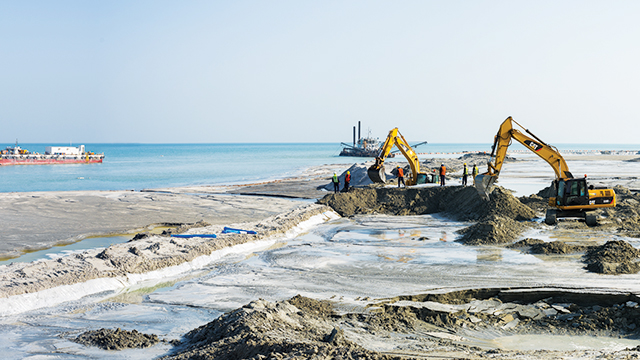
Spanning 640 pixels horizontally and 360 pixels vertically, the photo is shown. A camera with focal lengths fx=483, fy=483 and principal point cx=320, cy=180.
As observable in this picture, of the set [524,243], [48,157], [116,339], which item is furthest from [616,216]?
[48,157]

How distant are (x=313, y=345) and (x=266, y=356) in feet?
2.06

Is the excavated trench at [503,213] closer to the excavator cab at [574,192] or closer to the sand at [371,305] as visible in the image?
the sand at [371,305]

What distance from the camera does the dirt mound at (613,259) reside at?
1075 cm

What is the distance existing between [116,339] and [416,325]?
468 centimetres

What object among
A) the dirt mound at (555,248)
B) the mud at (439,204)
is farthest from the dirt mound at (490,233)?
the dirt mound at (555,248)

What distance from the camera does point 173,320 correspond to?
8414mm

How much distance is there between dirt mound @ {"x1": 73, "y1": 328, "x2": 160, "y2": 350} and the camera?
23.2ft

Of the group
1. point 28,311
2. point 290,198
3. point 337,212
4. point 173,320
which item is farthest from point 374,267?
point 290,198

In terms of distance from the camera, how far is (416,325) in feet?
26.1

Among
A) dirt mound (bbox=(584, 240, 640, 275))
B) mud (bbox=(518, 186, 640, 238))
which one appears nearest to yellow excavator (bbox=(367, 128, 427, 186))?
mud (bbox=(518, 186, 640, 238))

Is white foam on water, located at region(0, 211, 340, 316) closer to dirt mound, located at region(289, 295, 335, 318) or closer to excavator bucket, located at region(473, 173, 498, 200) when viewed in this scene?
dirt mound, located at region(289, 295, 335, 318)

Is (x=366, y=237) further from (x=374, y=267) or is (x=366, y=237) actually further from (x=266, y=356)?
(x=266, y=356)

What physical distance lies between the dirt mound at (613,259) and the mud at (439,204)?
3.75 metres

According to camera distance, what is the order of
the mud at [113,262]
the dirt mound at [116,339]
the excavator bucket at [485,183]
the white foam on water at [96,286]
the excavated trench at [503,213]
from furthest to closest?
1. the excavator bucket at [485,183]
2. the excavated trench at [503,213]
3. the mud at [113,262]
4. the white foam on water at [96,286]
5. the dirt mound at [116,339]
